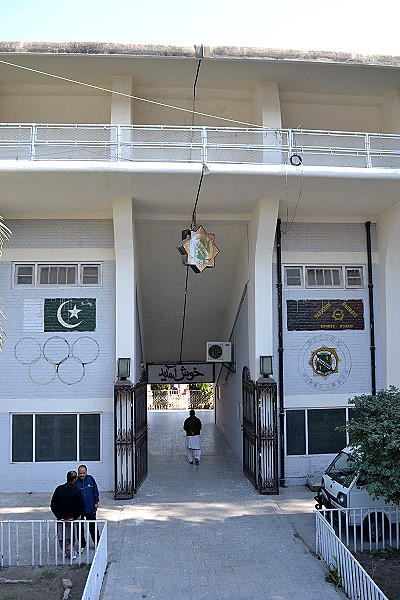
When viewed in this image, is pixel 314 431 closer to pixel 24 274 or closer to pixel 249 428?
pixel 249 428

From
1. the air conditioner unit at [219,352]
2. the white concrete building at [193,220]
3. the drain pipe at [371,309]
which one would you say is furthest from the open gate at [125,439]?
the drain pipe at [371,309]

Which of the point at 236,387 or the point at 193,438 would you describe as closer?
the point at 193,438

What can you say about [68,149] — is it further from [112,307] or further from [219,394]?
[219,394]

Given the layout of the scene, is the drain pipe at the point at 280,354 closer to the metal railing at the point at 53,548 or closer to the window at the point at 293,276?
the window at the point at 293,276

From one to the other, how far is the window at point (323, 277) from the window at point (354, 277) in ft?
0.71

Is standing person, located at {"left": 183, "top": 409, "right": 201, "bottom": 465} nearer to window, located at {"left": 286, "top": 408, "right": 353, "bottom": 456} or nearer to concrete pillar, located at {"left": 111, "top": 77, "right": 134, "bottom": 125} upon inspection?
window, located at {"left": 286, "top": 408, "right": 353, "bottom": 456}

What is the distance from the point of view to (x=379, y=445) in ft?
28.5

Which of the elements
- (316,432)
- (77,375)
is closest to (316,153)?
(316,432)

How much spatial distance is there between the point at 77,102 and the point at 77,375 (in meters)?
6.76

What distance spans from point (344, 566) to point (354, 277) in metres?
8.16

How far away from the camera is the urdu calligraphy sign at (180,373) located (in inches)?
766

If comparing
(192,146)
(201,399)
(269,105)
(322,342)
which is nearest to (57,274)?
(192,146)

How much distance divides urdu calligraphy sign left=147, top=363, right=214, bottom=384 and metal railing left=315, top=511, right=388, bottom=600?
432 inches

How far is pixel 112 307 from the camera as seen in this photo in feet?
44.4
